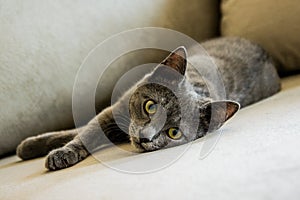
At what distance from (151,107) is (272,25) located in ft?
2.40

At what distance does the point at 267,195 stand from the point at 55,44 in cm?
93

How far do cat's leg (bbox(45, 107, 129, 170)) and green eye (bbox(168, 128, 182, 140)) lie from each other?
184 mm

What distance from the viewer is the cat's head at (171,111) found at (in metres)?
1.16

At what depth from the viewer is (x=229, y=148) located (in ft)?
3.13

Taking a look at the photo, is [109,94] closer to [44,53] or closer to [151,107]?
[44,53]

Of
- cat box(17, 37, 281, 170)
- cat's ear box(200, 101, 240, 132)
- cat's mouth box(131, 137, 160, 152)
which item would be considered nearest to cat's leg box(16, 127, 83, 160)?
cat box(17, 37, 281, 170)

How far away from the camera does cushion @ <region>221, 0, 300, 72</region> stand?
65.2 inches

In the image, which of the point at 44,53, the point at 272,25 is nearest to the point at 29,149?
the point at 44,53

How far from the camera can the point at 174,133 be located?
46.6 inches

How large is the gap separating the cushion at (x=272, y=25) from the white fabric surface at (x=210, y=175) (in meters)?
0.60

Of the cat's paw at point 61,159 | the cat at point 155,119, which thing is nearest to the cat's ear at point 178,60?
the cat at point 155,119

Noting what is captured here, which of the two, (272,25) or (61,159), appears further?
(272,25)

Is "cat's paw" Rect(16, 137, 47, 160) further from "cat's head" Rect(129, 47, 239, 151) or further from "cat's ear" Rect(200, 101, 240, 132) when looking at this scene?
"cat's ear" Rect(200, 101, 240, 132)

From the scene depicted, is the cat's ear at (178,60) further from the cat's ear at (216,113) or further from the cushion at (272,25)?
the cushion at (272,25)
